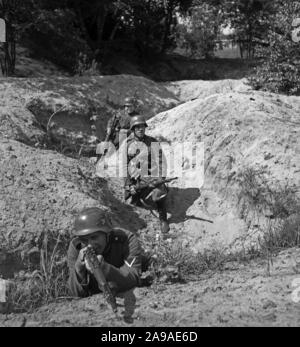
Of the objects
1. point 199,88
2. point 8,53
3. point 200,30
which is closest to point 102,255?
point 8,53

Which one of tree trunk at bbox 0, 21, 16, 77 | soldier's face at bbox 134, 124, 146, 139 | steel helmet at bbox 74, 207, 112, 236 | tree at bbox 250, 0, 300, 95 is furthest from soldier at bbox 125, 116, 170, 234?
tree trunk at bbox 0, 21, 16, 77

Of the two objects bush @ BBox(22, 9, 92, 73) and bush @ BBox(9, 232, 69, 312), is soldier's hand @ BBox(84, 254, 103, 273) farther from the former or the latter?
bush @ BBox(22, 9, 92, 73)

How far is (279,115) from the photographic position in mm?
8367

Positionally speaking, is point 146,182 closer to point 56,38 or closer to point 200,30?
point 56,38

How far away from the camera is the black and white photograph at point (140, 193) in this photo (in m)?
4.23

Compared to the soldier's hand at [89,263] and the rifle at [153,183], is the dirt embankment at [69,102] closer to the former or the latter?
the rifle at [153,183]

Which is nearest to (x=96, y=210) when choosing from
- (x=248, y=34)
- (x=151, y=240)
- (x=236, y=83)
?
(x=151, y=240)

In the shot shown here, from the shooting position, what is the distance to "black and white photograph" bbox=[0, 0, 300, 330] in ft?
13.9

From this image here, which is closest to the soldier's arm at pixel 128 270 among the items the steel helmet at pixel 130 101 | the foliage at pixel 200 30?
the steel helmet at pixel 130 101

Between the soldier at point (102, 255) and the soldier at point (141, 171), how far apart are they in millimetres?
2605

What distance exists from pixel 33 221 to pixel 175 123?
4374mm

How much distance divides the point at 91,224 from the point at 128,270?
512 millimetres

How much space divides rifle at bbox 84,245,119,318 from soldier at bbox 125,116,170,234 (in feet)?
10.3
